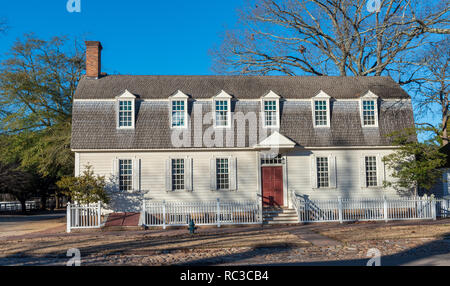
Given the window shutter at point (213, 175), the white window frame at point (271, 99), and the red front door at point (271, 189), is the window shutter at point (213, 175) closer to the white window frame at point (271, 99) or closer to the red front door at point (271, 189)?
the red front door at point (271, 189)

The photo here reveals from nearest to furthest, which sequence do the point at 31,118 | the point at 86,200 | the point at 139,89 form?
1. the point at 86,200
2. the point at 139,89
3. the point at 31,118

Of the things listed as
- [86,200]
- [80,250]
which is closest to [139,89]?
[86,200]

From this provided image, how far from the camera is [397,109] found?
23.1 m

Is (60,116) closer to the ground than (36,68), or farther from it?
closer to the ground

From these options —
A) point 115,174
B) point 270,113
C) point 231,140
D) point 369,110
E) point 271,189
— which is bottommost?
point 271,189

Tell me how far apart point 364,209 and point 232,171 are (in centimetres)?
687

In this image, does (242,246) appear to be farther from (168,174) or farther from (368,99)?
(368,99)

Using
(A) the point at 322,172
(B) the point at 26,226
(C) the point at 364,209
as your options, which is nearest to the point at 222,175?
(A) the point at 322,172

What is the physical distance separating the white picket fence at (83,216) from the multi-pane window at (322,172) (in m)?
11.1

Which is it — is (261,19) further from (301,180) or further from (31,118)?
(31,118)

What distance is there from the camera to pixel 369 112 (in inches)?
902

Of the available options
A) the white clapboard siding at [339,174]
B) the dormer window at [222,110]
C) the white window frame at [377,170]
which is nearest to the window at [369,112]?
the white clapboard siding at [339,174]

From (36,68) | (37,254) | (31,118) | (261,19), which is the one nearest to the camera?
(37,254)

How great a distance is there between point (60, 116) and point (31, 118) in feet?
5.69
